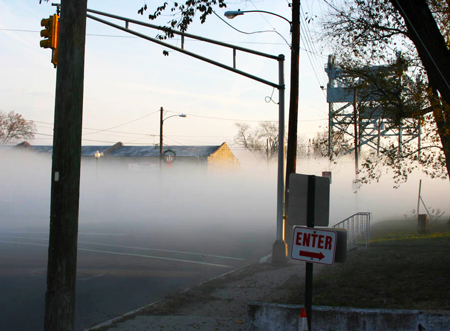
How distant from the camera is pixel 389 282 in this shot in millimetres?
8820

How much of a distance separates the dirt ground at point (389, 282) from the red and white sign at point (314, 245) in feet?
7.23

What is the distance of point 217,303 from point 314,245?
4.41m

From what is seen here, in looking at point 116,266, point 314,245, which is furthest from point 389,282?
point 116,266

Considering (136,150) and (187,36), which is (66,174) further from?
(136,150)

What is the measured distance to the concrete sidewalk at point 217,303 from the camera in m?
7.86

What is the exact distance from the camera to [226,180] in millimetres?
69875

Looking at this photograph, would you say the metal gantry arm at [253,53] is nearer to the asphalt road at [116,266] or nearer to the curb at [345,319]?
the asphalt road at [116,266]

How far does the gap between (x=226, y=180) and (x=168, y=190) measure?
48.5 ft

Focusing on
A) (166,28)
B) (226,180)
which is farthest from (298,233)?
(226,180)

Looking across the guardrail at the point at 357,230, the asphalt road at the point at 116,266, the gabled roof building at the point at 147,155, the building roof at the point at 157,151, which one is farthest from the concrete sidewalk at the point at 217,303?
the building roof at the point at 157,151

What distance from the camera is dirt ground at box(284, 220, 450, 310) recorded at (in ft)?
24.6

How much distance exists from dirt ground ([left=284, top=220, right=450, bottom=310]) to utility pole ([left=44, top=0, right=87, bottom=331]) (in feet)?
13.5

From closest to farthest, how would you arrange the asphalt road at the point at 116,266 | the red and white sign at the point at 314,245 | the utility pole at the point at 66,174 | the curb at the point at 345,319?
the utility pole at the point at 66,174
the red and white sign at the point at 314,245
the curb at the point at 345,319
the asphalt road at the point at 116,266

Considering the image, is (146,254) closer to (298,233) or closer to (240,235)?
(240,235)
